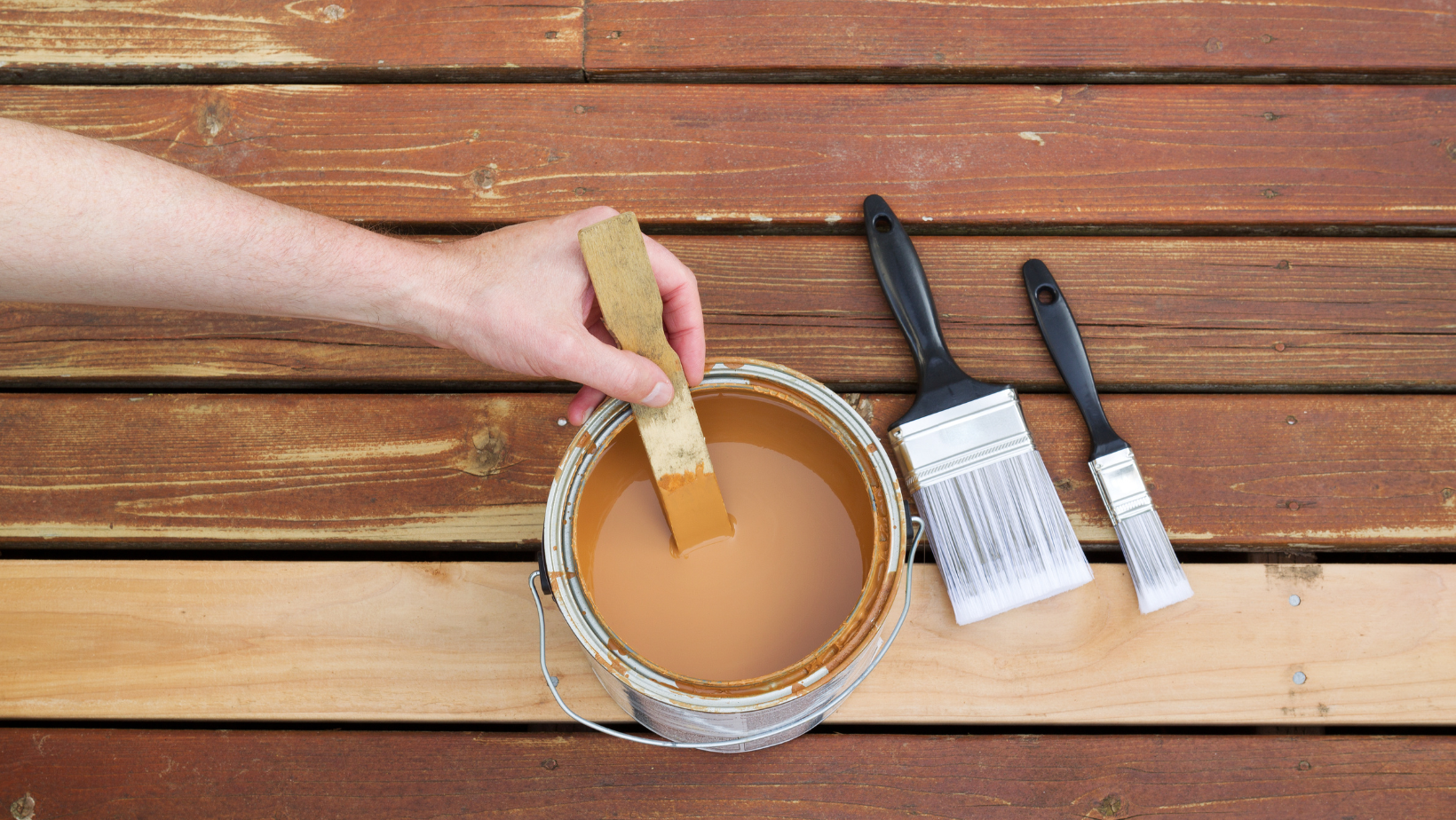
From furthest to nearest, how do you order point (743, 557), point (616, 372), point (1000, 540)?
1. point (1000, 540)
2. point (743, 557)
3. point (616, 372)

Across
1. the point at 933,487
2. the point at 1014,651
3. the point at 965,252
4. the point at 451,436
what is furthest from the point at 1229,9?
the point at 451,436

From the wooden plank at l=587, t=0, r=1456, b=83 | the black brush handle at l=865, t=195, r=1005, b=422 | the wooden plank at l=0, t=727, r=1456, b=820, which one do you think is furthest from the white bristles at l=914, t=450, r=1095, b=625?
the wooden plank at l=587, t=0, r=1456, b=83

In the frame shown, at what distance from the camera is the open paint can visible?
2.74 feet

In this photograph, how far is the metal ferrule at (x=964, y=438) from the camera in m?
1.08

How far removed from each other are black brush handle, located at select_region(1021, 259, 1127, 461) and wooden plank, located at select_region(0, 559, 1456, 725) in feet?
0.64

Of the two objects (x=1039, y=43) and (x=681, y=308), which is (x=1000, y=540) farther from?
(x=1039, y=43)

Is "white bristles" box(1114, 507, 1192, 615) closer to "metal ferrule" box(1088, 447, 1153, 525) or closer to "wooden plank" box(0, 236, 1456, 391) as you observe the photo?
"metal ferrule" box(1088, 447, 1153, 525)

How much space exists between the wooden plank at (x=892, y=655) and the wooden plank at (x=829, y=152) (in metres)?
0.54

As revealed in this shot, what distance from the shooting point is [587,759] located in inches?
43.2

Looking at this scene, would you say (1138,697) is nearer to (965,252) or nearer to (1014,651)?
(1014,651)

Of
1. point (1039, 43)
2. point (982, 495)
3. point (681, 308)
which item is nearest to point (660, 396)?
point (681, 308)

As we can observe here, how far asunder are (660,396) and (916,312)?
46 cm

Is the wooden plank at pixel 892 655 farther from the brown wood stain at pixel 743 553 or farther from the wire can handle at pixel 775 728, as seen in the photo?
the brown wood stain at pixel 743 553

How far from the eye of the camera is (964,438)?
1.09 meters
